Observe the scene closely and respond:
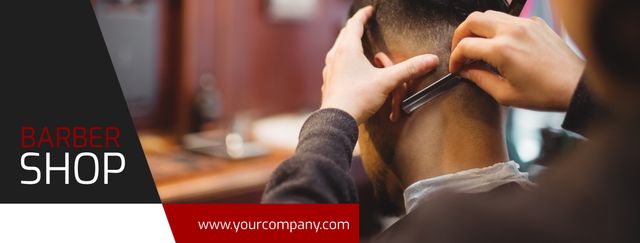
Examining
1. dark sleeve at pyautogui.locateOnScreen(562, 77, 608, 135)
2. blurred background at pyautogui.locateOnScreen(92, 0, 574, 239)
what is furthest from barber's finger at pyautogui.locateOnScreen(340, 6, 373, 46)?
blurred background at pyautogui.locateOnScreen(92, 0, 574, 239)

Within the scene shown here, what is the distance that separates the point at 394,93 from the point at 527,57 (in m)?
0.30

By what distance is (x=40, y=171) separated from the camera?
1619 millimetres

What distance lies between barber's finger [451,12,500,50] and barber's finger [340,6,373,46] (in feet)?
0.69

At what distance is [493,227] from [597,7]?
0.34 metres

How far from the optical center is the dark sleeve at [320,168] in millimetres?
1065

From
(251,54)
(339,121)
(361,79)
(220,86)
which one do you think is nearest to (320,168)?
(339,121)

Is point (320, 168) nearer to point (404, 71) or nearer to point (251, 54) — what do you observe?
point (404, 71)

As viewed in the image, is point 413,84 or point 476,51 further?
point 413,84

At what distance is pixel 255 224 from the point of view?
1445mm

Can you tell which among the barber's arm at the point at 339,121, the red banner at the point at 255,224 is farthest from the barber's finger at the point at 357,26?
the red banner at the point at 255,224

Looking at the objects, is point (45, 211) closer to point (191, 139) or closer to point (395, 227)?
point (395, 227)

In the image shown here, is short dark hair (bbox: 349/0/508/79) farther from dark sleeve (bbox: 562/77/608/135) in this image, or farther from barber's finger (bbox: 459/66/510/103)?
dark sleeve (bbox: 562/77/608/135)

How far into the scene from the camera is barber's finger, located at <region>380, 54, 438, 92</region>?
1.25 metres

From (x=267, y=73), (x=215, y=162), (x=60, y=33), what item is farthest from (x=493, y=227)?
(x=267, y=73)
